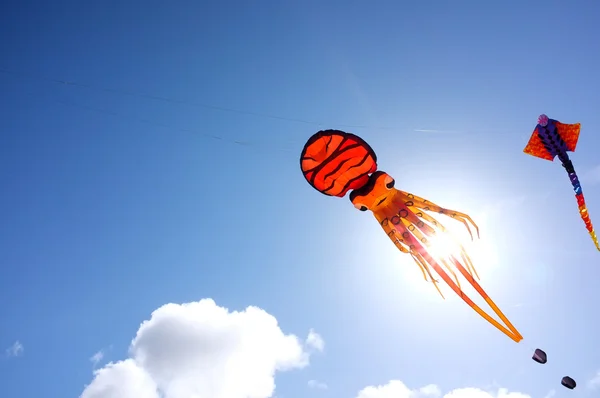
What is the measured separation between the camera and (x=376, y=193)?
11.1 meters

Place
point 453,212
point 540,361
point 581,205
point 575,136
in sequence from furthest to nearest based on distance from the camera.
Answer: point 581,205 → point 575,136 → point 453,212 → point 540,361

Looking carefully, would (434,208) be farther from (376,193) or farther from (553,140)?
(553,140)

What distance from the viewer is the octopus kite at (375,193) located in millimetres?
10461

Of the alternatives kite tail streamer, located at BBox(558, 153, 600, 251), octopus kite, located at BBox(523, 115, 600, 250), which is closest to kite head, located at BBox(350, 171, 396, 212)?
octopus kite, located at BBox(523, 115, 600, 250)

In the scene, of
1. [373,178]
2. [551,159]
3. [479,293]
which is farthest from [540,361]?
[551,159]

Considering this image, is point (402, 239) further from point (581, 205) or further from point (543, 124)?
point (581, 205)

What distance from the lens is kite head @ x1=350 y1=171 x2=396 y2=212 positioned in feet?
36.4

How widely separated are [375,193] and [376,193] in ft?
0.10

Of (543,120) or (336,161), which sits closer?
(336,161)

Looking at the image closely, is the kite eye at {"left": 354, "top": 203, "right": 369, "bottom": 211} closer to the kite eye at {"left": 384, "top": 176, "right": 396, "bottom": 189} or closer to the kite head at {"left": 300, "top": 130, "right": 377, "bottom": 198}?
the kite head at {"left": 300, "top": 130, "right": 377, "bottom": 198}

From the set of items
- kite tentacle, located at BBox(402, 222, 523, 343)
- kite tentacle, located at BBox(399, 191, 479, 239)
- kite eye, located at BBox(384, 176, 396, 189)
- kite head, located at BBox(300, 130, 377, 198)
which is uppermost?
kite head, located at BBox(300, 130, 377, 198)

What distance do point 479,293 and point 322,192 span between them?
5.09m

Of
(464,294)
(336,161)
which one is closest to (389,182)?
(336,161)

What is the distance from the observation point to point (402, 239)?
11188mm
